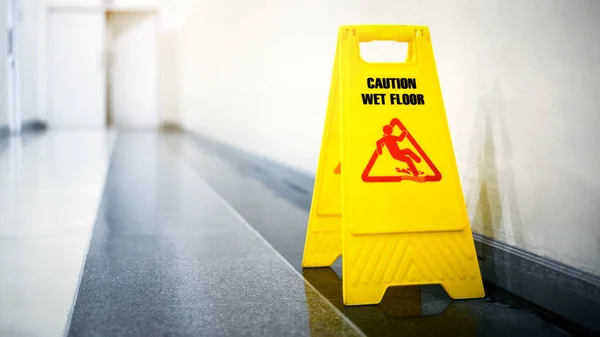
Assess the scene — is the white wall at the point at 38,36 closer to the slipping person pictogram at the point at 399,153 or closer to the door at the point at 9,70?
the door at the point at 9,70

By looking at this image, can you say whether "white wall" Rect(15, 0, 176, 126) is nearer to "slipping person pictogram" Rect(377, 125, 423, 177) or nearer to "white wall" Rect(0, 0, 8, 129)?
"white wall" Rect(0, 0, 8, 129)

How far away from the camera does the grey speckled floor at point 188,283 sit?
151cm

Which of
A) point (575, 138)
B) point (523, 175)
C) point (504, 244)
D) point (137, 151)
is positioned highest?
point (575, 138)

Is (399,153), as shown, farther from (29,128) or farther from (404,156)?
(29,128)

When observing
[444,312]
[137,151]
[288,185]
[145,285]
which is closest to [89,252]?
[145,285]

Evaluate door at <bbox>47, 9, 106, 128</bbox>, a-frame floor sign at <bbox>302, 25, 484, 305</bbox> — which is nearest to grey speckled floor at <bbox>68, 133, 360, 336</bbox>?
a-frame floor sign at <bbox>302, 25, 484, 305</bbox>

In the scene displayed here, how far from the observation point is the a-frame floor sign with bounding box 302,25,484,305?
5.71 feet

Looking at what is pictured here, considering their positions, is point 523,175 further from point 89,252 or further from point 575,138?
point 89,252

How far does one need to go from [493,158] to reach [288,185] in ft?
8.61

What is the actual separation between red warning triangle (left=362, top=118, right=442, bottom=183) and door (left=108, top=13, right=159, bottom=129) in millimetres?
12726

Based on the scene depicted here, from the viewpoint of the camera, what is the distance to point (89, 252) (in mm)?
2293

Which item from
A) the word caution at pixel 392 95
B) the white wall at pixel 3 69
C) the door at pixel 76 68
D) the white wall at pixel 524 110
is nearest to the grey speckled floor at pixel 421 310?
the white wall at pixel 524 110

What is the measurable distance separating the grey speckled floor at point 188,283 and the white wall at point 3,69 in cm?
698

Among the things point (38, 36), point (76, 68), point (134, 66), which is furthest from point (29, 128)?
point (134, 66)
